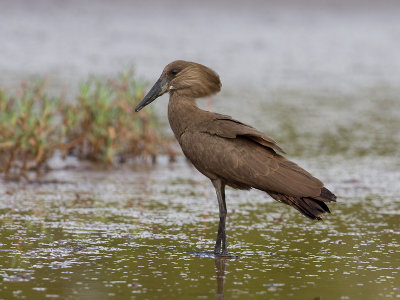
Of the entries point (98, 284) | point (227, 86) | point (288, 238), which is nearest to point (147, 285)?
point (98, 284)

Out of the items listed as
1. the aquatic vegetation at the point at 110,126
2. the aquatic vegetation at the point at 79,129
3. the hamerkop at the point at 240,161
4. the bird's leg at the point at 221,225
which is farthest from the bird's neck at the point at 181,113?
the aquatic vegetation at the point at 110,126

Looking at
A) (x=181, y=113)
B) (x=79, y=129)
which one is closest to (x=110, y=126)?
(x=79, y=129)

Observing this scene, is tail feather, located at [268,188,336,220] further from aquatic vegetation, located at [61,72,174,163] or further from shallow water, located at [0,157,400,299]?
aquatic vegetation, located at [61,72,174,163]

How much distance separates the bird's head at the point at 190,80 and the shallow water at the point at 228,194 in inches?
48.0

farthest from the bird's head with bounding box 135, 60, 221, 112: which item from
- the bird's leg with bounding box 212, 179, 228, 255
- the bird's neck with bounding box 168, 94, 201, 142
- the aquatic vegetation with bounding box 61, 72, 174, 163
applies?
the aquatic vegetation with bounding box 61, 72, 174, 163

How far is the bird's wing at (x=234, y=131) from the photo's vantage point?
692cm

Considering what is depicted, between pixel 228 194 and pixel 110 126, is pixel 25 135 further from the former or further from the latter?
pixel 228 194

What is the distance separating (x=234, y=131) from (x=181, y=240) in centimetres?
114

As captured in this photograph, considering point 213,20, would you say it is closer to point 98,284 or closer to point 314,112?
point 314,112

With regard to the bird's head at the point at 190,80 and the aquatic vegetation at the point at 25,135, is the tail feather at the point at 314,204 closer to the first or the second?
the bird's head at the point at 190,80

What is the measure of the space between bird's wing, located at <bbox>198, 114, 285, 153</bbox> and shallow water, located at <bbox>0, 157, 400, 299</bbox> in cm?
86

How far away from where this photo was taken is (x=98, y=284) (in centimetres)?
601

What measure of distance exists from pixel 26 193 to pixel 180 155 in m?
2.89

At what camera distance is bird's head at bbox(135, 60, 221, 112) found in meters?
7.43
